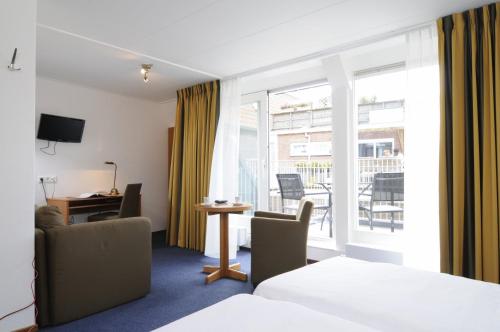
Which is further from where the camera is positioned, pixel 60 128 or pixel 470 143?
pixel 60 128

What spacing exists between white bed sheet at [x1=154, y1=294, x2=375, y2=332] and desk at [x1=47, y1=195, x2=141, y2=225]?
3603 millimetres

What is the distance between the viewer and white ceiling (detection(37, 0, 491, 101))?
2.52 meters

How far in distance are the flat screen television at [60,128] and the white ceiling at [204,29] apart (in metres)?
0.65

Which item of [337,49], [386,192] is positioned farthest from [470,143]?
[337,49]

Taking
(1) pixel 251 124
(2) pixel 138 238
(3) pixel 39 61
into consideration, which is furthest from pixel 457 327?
(3) pixel 39 61

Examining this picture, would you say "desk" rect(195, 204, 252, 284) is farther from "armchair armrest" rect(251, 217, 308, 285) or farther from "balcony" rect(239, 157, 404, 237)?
"balcony" rect(239, 157, 404, 237)

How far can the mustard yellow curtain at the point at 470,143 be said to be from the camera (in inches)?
95.2

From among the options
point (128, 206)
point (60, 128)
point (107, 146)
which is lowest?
point (128, 206)

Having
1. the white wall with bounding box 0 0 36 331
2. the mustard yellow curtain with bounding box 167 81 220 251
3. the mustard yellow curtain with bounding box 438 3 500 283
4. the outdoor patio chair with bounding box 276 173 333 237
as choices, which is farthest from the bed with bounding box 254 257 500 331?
the mustard yellow curtain with bounding box 167 81 220 251

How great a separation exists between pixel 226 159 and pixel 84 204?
82.8 inches

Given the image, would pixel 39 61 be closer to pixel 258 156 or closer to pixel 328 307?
pixel 258 156

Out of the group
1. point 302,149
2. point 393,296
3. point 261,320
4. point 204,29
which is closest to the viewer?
point 261,320

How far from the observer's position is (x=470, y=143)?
2.55 metres

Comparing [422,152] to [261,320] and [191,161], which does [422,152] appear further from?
[191,161]
